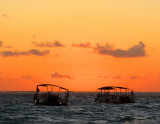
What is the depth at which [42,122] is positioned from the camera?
41688 millimetres

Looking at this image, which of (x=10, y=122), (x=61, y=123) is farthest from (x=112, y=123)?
(x=10, y=122)

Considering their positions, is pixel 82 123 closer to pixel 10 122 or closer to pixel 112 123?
pixel 112 123

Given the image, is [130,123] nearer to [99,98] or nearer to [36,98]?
[36,98]

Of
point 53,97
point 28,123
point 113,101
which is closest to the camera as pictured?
point 28,123

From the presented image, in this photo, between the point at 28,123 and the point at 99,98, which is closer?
the point at 28,123

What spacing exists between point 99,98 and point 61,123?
57900 mm

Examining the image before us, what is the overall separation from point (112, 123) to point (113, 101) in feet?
168

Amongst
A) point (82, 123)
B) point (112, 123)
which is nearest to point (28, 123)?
point (82, 123)

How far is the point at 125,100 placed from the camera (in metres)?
94.2

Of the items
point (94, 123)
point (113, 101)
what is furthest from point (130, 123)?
point (113, 101)

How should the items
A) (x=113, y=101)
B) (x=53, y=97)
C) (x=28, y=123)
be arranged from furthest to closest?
(x=113, y=101) → (x=53, y=97) → (x=28, y=123)

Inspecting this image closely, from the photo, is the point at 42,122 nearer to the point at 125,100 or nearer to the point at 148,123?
the point at 148,123

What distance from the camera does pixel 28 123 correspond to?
134ft

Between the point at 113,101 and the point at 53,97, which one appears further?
the point at 113,101
